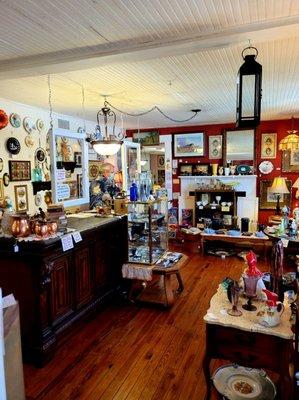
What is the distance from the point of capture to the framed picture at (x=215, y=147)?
7.15 metres

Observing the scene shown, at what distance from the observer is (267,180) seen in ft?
22.3

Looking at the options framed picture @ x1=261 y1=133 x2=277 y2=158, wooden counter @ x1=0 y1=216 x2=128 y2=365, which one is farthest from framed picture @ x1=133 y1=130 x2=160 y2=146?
wooden counter @ x1=0 y1=216 x2=128 y2=365

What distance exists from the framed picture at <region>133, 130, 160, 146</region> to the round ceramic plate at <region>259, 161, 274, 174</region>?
2.58 m

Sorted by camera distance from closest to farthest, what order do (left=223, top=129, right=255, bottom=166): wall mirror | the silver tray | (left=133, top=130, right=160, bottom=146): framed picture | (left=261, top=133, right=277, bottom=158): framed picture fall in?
1. the silver tray
2. (left=261, top=133, right=277, bottom=158): framed picture
3. (left=223, top=129, right=255, bottom=166): wall mirror
4. (left=133, top=130, right=160, bottom=146): framed picture

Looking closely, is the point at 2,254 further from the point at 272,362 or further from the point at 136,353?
the point at 272,362

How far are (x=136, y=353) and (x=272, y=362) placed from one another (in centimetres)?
137

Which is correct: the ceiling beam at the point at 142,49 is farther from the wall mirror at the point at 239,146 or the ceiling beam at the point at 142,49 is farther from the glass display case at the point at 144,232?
the wall mirror at the point at 239,146

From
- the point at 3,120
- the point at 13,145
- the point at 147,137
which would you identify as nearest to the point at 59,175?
the point at 13,145

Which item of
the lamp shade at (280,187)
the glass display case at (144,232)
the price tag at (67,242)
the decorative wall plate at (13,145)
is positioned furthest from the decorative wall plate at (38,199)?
the lamp shade at (280,187)

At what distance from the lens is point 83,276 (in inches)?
130

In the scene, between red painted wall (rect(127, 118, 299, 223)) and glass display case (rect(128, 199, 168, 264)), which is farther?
red painted wall (rect(127, 118, 299, 223))

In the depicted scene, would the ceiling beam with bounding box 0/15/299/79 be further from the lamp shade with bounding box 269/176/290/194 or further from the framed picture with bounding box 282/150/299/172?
the framed picture with bounding box 282/150/299/172

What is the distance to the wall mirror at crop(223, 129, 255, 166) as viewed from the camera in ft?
22.5

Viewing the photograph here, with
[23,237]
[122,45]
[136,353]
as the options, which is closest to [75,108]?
[122,45]
